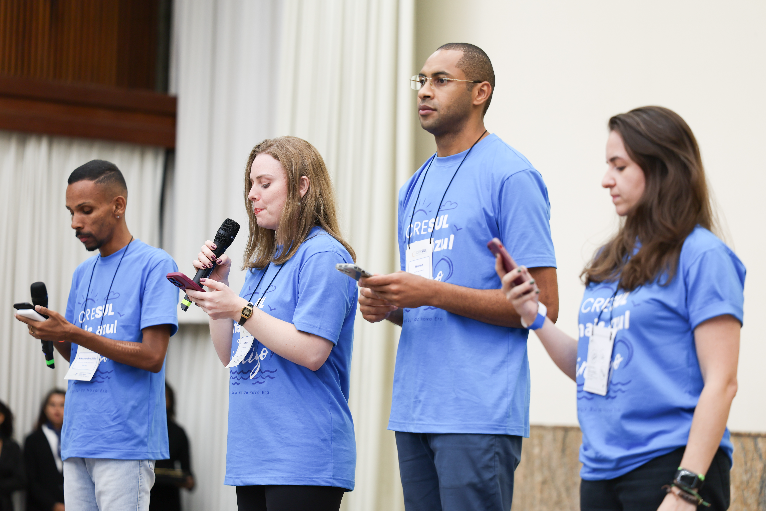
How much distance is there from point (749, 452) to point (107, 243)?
2137mm

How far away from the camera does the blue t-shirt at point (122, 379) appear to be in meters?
2.36

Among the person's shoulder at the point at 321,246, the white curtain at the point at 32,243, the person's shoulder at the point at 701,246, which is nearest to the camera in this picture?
the person's shoulder at the point at 701,246

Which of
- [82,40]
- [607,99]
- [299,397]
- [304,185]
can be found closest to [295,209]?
[304,185]

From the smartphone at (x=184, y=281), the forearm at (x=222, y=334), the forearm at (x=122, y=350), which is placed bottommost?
the forearm at (x=122, y=350)

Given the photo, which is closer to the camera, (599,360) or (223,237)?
(599,360)

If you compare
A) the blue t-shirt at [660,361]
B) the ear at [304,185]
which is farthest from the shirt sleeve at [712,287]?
the ear at [304,185]

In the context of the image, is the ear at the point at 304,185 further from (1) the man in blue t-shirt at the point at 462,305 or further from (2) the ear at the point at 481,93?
(2) the ear at the point at 481,93

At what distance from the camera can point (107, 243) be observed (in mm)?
2633

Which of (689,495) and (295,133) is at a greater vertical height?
(295,133)

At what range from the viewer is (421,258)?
1.81 metres

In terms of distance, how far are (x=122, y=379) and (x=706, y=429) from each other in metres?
1.70

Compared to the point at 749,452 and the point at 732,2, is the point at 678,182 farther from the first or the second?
the point at 732,2

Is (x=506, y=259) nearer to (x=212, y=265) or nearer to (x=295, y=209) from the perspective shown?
(x=295, y=209)

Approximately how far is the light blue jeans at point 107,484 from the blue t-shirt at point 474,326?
98cm
